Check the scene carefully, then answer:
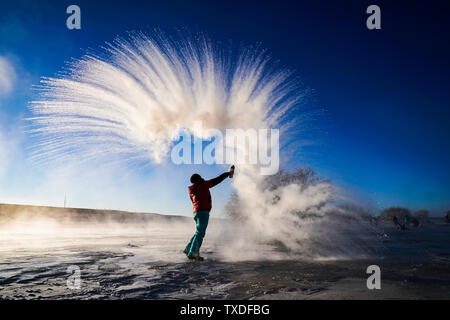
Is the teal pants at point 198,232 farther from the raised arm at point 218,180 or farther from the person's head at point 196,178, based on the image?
the person's head at point 196,178

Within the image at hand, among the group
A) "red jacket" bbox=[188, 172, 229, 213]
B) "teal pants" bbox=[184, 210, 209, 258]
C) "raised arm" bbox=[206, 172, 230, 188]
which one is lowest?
"teal pants" bbox=[184, 210, 209, 258]

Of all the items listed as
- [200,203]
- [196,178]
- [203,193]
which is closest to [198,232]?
[200,203]

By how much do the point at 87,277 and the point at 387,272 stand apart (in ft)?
18.7

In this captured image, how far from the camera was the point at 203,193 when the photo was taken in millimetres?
7223

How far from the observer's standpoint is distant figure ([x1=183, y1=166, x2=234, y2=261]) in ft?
23.2

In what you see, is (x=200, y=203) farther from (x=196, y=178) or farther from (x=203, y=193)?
(x=196, y=178)

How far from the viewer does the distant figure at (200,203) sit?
7086 mm

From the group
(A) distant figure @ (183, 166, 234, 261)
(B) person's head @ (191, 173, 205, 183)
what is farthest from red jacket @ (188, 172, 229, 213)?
(B) person's head @ (191, 173, 205, 183)

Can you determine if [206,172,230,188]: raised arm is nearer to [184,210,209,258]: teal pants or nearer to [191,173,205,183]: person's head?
[191,173,205,183]: person's head

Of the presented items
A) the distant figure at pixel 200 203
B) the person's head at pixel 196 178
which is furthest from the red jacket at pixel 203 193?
the person's head at pixel 196 178
